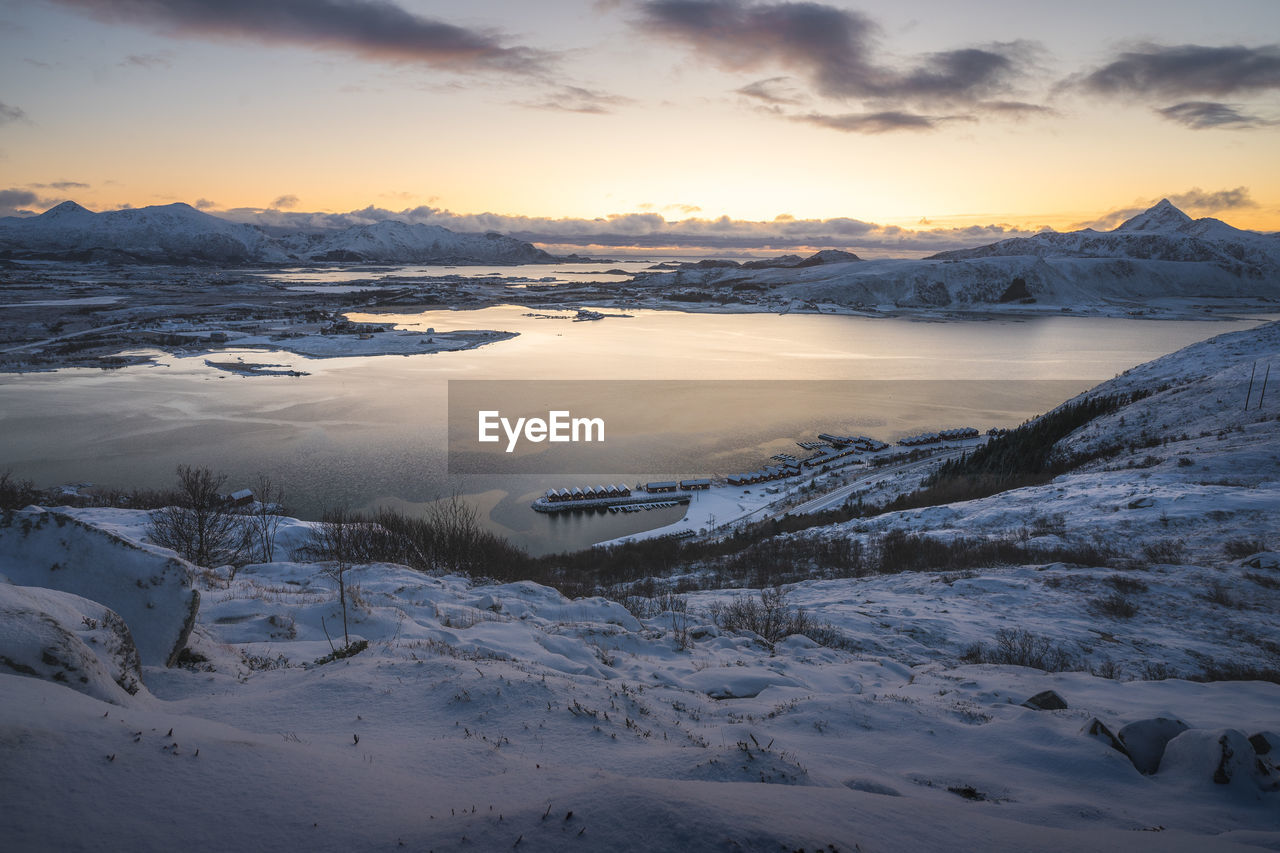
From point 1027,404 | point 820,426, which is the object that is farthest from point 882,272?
point 820,426

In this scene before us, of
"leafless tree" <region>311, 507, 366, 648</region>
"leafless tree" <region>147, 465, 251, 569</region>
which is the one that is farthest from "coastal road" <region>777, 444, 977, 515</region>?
Answer: "leafless tree" <region>147, 465, 251, 569</region>

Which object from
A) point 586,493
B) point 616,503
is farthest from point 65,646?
point 586,493

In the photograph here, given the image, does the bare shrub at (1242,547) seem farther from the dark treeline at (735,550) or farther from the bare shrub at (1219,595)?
the dark treeline at (735,550)

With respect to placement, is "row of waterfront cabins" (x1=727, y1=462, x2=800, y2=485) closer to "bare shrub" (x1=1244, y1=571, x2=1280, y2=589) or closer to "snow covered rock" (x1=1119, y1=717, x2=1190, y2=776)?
"bare shrub" (x1=1244, y1=571, x2=1280, y2=589)

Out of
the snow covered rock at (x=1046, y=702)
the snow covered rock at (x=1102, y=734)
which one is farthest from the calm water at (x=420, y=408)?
the snow covered rock at (x=1102, y=734)

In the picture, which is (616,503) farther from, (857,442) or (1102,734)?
(1102,734)

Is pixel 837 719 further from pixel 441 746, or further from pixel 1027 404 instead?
pixel 1027 404
